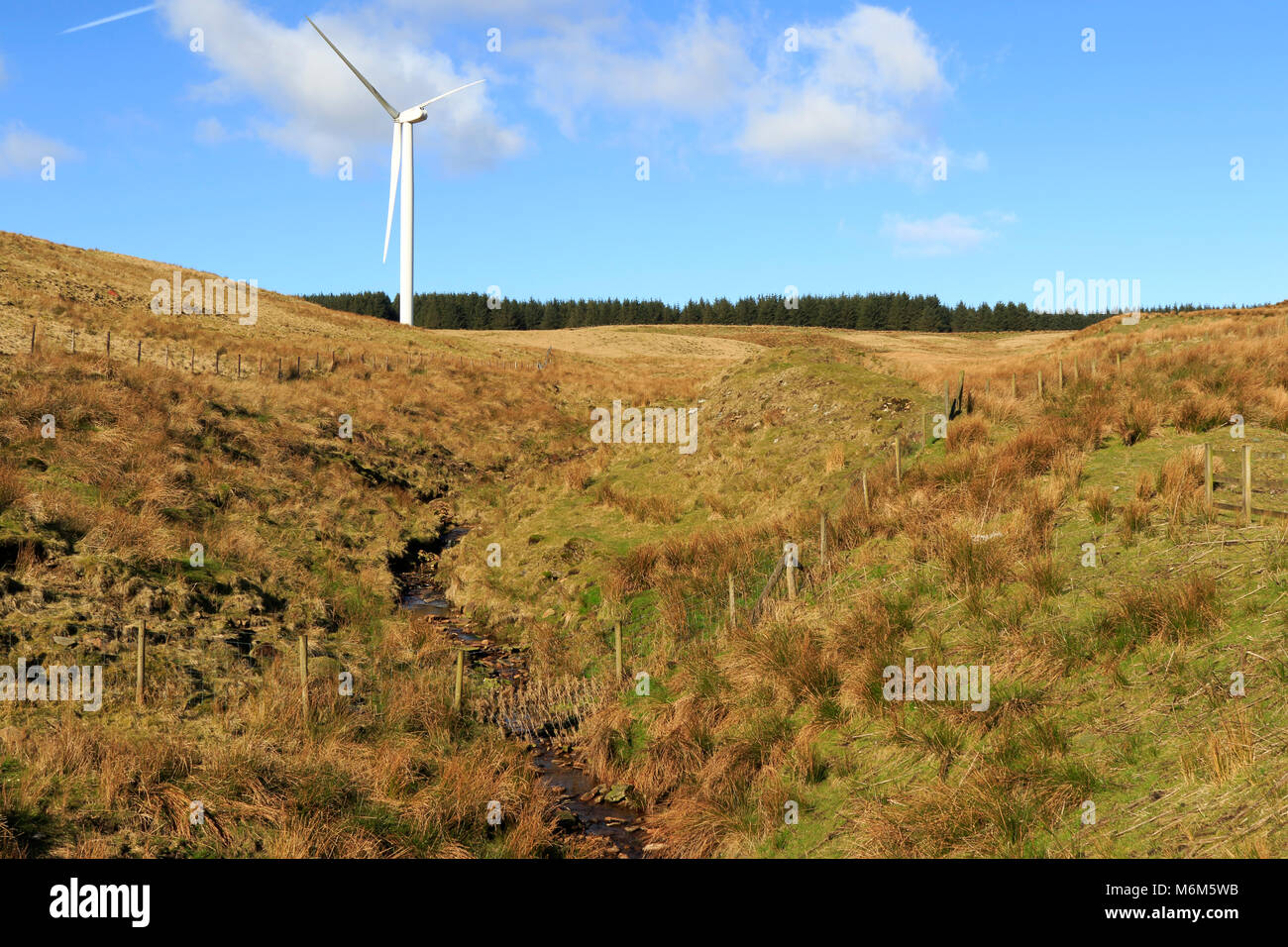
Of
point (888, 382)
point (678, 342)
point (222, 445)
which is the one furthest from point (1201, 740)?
A: point (678, 342)

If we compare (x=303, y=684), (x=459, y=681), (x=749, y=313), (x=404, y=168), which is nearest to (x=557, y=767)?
(x=459, y=681)

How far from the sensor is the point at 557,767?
13.0m

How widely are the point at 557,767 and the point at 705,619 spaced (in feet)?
14.6

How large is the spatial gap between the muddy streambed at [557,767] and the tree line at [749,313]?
5352 inches

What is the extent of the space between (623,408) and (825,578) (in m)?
29.5

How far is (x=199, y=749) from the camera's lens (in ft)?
35.6

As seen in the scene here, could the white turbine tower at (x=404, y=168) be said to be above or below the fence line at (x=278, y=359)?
above

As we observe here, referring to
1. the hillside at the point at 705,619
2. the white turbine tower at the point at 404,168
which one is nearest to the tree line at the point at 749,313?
the white turbine tower at the point at 404,168

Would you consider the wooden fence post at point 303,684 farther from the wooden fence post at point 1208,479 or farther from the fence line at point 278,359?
the fence line at point 278,359

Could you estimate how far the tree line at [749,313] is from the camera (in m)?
155

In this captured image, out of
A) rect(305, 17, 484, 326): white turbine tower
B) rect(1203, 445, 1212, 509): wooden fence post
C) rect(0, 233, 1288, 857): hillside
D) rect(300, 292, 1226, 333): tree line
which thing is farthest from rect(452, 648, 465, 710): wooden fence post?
rect(300, 292, 1226, 333): tree line

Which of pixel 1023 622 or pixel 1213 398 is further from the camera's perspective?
pixel 1213 398

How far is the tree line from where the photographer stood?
155000 millimetres
